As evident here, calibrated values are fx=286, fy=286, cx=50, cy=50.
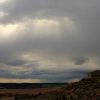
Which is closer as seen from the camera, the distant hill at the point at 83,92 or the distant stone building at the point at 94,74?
the distant hill at the point at 83,92

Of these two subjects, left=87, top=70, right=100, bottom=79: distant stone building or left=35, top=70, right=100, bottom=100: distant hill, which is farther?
left=87, top=70, right=100, bottom=79: distant stone building

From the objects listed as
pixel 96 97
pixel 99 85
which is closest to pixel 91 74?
pixel 99 85

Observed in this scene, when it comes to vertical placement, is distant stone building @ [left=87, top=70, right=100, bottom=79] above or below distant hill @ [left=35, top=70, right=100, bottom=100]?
above

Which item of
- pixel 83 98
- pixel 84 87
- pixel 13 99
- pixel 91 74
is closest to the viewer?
pixel 83 98

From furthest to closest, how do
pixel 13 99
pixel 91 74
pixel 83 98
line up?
1. pixel 91 74
2. pixel 13 99
3. pixel 83 98

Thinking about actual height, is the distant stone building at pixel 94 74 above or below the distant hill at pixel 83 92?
above

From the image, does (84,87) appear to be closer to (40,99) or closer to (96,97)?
(96,97)

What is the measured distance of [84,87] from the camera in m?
96.9

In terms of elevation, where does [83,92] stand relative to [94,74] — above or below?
below

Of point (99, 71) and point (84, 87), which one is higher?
point (99, 71)

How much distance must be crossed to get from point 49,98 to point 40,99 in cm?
286

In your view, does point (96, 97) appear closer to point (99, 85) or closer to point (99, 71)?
point (99, 85)

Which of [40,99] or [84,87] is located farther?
[84,87]

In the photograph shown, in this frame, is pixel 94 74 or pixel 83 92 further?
pixel 94 74
